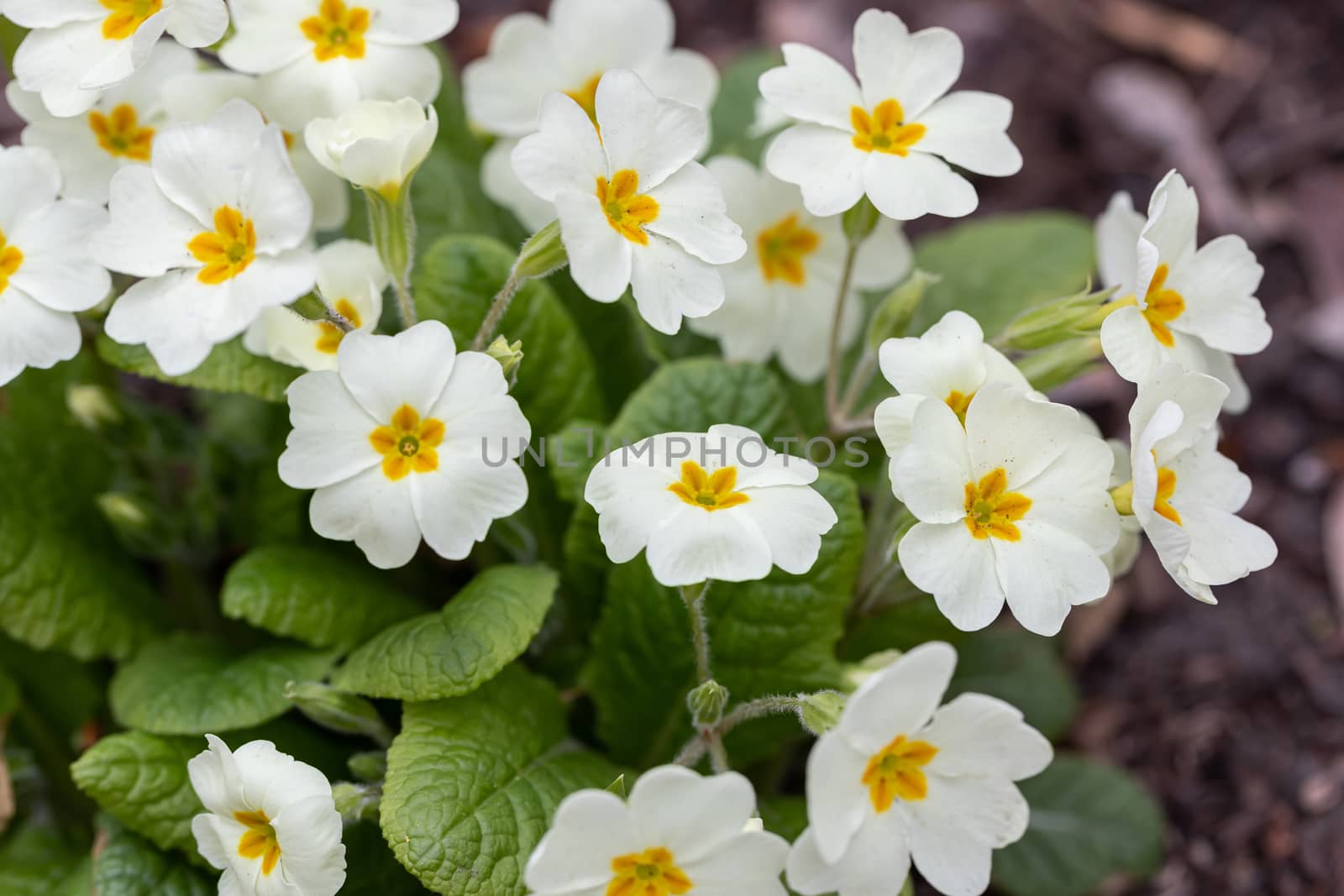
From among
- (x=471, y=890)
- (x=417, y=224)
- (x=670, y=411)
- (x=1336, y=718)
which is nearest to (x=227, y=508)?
(x=417, y=224)

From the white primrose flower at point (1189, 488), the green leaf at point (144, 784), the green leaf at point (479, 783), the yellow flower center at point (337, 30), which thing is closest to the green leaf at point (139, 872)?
the green leaf at point (144, 784)

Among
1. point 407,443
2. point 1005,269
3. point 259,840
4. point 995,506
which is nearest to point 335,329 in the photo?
point 407,443

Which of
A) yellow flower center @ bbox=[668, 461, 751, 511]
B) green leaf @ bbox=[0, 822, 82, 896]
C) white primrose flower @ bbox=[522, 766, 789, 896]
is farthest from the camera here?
green leaf @ bbox=[0, 822, 82, 896]

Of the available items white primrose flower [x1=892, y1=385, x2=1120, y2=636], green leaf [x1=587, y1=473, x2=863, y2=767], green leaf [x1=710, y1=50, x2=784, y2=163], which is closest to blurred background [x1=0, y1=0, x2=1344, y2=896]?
green leaf [x1=710, y1=50, x2=784, y2=163]

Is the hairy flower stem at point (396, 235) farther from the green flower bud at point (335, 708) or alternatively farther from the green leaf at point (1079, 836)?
the green leaf at point (1079, 836)

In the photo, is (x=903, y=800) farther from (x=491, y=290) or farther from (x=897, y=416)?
(x=491, y=290)

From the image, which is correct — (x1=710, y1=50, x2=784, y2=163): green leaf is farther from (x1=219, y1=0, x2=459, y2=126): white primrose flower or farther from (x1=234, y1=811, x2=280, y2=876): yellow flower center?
(x1=234, y1=811, x2=280, y2=876): yellow flower center
